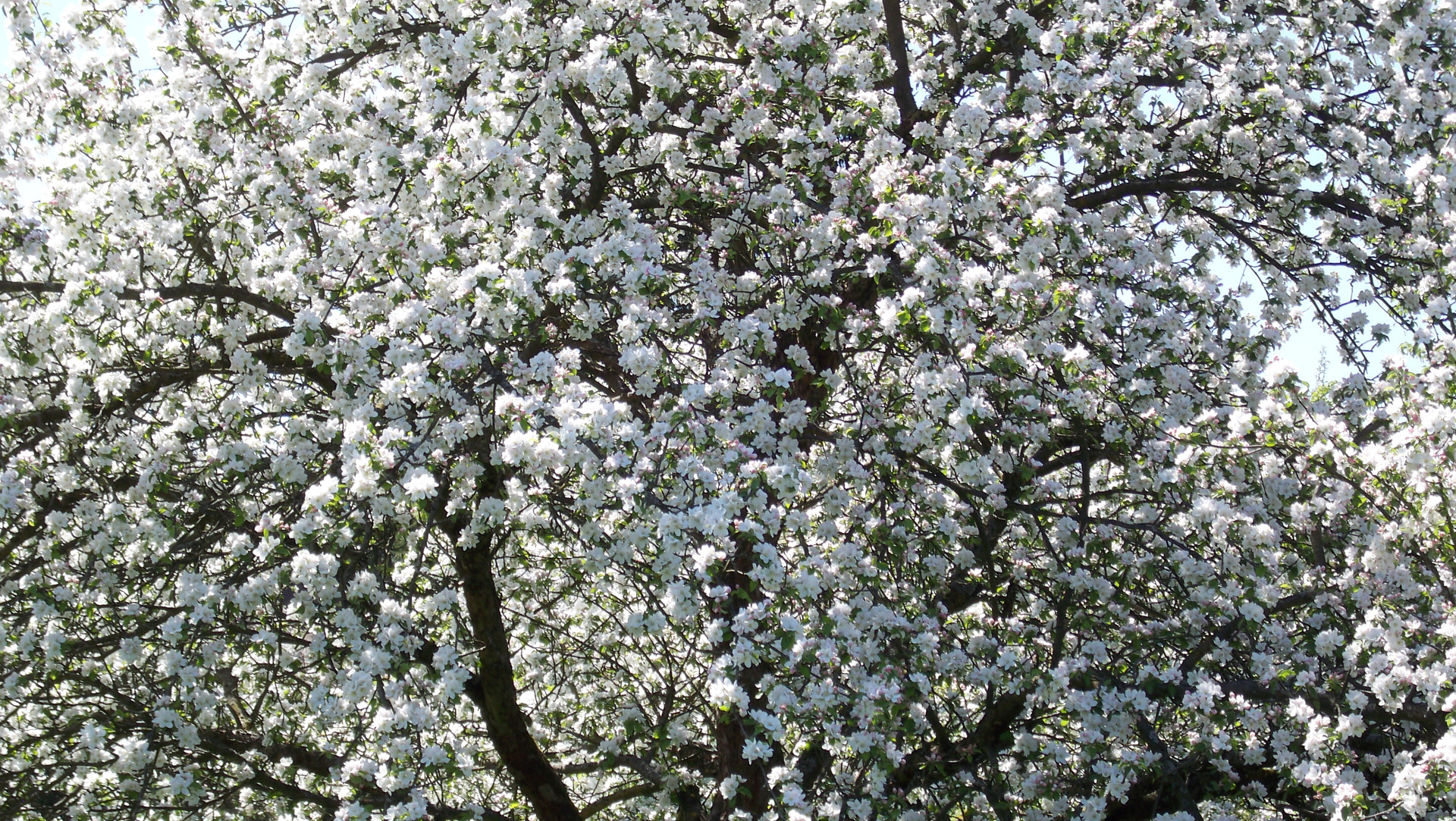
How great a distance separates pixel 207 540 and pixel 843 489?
3.05 metres

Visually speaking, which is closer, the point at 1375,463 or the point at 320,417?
the point at 1375,463

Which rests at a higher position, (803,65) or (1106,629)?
(803,65)

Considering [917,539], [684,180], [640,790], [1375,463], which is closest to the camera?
[1375,463]

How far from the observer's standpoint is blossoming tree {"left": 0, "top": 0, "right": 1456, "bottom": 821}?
509cm

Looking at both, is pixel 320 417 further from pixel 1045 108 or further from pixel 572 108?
pixel 1045 108

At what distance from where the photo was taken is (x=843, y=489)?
5898mm

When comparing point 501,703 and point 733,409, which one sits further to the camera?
point 501,703

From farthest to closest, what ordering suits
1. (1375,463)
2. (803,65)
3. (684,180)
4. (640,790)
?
(640,790)
(684,180)
(803,65)
(1375,463)

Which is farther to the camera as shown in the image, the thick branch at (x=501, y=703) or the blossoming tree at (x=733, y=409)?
the thick branch at (x=501, y=703)

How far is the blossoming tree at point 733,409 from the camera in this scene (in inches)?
201

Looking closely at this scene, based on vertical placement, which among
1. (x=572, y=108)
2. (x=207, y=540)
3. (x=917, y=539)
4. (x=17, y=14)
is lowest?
(x=917, y=539)

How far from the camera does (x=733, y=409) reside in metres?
5.75

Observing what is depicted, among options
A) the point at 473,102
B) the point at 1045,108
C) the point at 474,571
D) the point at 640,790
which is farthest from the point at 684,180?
the point at 640,790

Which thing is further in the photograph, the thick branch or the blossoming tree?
the thick branch
